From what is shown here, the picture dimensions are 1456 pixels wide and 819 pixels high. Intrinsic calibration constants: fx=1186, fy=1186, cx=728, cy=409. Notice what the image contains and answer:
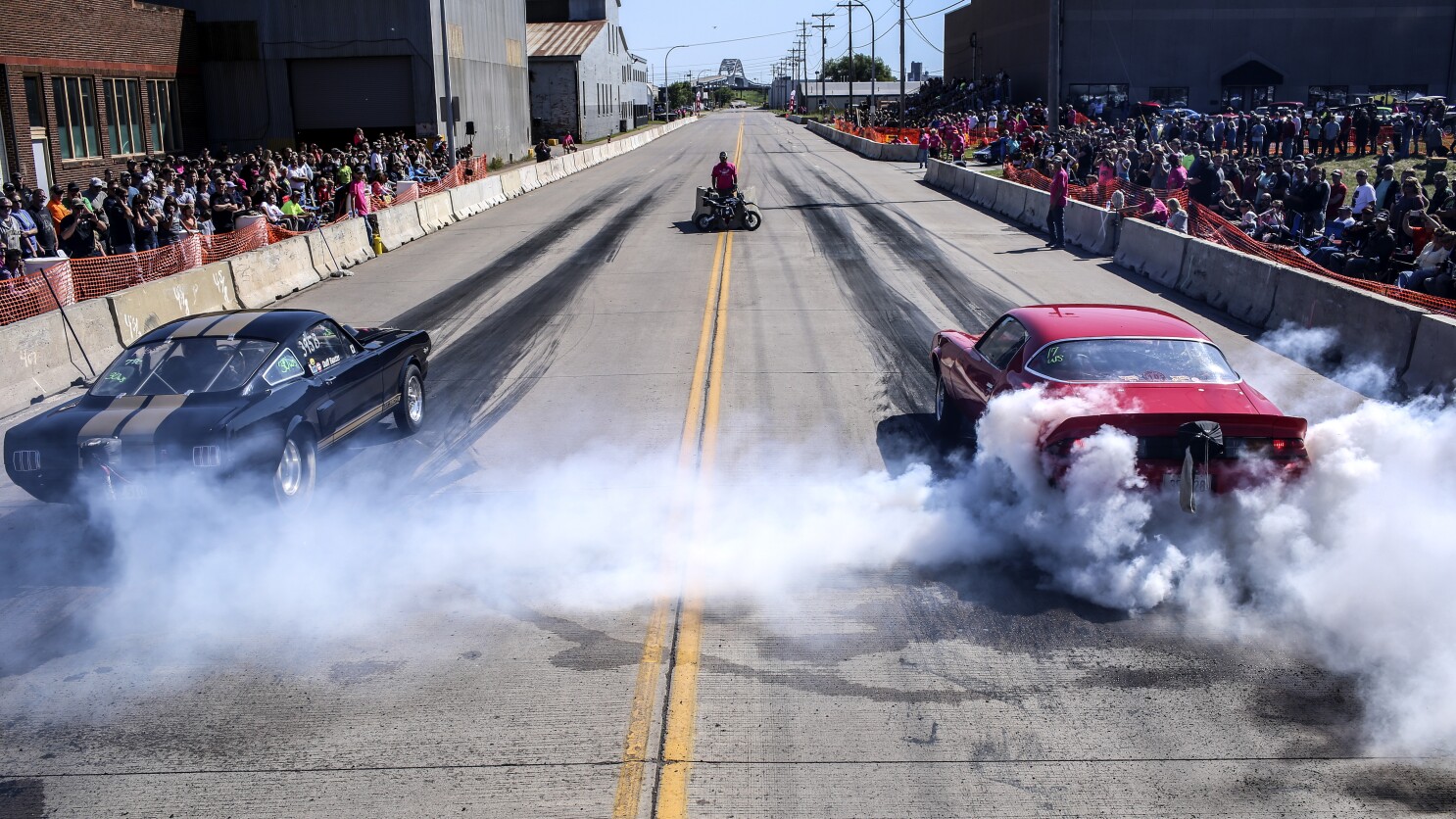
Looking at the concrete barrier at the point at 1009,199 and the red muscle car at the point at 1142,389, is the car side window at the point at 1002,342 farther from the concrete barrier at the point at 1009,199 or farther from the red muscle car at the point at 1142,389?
the concrete barrier at the point at 1009,199

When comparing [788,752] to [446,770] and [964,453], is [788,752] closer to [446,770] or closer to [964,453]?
[446,770]

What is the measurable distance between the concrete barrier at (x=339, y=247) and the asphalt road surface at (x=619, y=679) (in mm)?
11298

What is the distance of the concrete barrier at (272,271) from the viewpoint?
58.1 ft

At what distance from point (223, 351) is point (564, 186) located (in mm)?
33716

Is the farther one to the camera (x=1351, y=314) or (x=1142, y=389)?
(x=1351, y=314)

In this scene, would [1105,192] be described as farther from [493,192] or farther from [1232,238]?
[493,192]

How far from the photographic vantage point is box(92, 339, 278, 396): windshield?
8344 millimetres

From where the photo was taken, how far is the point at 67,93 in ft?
104

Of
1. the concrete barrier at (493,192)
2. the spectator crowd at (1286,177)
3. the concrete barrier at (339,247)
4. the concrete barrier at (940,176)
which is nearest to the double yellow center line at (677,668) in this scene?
the spectator crowd at (1286,177)

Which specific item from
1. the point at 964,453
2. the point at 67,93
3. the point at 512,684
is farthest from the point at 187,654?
the point at 67,93

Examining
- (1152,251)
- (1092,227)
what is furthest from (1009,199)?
(1152,251)

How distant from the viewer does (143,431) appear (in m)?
7.68

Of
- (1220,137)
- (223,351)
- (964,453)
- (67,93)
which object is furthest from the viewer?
(1220,137)

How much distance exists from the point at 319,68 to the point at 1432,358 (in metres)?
40.7
